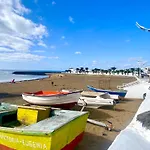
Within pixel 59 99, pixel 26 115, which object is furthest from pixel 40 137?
pixel 59 99

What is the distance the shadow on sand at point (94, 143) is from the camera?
695cm

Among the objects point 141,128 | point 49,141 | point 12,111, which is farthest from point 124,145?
point 12,111

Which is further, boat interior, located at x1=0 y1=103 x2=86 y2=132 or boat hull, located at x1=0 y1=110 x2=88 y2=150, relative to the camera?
boat interior, located at x1=0 y1=103 x2=86 y2=132

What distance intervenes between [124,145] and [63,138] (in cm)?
220

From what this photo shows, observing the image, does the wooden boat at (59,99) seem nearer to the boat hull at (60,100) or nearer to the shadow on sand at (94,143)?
the boat hull at (60,100)

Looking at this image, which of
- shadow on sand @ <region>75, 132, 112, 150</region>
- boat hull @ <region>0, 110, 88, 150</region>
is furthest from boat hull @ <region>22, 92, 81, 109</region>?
boat hull @ <region>0, 110, 88, 150</region>

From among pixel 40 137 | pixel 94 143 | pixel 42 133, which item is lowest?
pixel 94 143

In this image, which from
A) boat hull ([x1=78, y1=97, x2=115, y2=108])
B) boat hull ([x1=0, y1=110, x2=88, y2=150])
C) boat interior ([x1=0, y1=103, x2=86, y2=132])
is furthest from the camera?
boat hull ([x1=78, y1=97, x2=115, y2=108])

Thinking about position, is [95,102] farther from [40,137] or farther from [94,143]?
[40,137]

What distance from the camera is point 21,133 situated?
4.96 metres

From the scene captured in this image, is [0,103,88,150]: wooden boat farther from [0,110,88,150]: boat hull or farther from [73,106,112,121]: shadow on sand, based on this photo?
[73,106,112,121]: shadow on sand

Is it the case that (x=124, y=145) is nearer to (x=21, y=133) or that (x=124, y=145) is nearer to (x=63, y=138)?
(x=63, y=138)

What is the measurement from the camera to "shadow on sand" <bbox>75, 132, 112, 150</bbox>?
6955 millimetres

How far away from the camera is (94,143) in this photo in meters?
7.32
